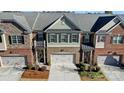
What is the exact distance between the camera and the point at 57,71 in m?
22.1

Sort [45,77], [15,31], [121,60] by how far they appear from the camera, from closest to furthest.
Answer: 1. [45,77]
2. [15,31]
3. [121,60]

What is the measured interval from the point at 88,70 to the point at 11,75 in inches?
418

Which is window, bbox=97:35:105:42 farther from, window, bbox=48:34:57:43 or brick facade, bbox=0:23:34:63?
brick facade, bbox=0:23:34:63

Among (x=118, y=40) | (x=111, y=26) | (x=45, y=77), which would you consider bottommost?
(x=45, y=77)

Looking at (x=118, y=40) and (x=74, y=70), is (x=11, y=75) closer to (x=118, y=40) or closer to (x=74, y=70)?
(x=74, y=70)

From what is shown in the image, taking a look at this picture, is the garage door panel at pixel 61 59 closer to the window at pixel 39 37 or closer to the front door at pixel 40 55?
the front door at pixel 40 55

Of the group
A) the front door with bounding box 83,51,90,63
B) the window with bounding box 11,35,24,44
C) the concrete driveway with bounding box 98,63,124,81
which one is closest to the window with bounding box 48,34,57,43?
the window with bounding box 11,35,24,44

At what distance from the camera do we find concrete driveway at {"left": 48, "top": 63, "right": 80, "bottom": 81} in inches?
787

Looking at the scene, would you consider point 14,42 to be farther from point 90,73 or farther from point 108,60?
point 108,60

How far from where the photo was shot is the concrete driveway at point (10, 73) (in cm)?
1988

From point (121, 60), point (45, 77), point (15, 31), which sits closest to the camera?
point (45, 77)

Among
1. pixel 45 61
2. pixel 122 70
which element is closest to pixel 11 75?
pixel 45 61

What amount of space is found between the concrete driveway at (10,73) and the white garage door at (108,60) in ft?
39.2

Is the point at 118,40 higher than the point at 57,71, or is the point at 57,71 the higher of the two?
the point at 118,40
